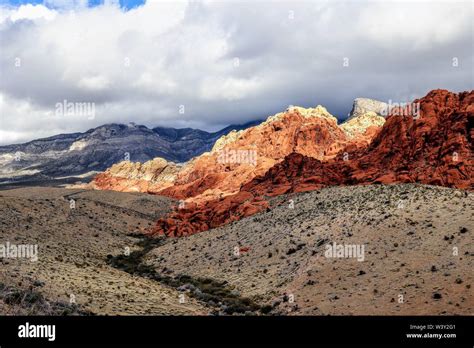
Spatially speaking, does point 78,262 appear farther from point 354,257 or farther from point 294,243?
point 354,257

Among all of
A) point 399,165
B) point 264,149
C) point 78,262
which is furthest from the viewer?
point 264,149

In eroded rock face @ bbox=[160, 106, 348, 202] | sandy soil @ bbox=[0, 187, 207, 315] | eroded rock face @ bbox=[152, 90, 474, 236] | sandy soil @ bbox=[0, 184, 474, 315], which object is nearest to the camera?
sandy soil @ bbox=[0, 184, 474, 315]

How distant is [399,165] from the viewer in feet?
208

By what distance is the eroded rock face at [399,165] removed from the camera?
57938 millimetres

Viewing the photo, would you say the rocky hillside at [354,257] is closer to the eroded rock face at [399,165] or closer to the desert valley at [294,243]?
the desert valley at [294,243]

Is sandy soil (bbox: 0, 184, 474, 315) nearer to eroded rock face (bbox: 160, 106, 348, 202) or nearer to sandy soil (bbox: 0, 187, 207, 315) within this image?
sandy soil (bbox: 0, 187, 207, 315)

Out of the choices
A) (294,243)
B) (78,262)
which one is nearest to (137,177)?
(78,262)

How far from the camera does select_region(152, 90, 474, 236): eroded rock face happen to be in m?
57.9

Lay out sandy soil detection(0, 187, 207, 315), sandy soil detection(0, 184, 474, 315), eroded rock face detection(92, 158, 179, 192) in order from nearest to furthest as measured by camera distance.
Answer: sandy soil detection(0, 184, 474, 315) < sandy soil detection(0, 187, 207, 315) < eroded rock face detection(92, 158, 179, 192)

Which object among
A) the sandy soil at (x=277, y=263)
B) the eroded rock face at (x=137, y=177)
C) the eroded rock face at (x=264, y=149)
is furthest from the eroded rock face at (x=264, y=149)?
the sandy soil at (x=277, y=263)

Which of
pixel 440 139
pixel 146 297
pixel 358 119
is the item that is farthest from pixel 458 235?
pixel 358 119

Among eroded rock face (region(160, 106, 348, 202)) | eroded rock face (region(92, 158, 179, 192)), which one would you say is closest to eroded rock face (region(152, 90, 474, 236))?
eroded rock face (region(160, 106, 348, 202))

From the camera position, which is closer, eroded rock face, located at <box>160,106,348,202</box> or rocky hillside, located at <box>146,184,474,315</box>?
rocky hillside, located at <box>146,184,474,315</box>
